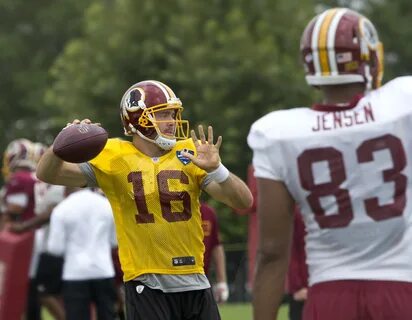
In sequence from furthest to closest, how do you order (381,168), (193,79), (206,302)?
(193,79) → (206,302) → (381,168)

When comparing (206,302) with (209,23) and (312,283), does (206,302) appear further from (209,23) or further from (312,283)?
(209,23)

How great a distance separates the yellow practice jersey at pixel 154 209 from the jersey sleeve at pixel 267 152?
2.15 metres

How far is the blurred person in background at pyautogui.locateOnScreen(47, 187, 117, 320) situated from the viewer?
10.3 metres

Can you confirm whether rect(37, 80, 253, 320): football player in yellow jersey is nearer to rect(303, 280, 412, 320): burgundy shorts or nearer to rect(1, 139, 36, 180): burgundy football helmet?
rect(303, 280, 412, 320): burgundy shorts

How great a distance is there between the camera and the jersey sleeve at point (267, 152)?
4.52 meters

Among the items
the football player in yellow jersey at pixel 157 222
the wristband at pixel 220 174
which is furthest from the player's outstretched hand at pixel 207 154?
the football player in yellow jersey at pixel 157 222

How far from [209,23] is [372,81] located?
931 inches

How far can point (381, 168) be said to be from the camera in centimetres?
446

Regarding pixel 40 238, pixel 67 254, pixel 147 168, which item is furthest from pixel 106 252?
pixel 147 168

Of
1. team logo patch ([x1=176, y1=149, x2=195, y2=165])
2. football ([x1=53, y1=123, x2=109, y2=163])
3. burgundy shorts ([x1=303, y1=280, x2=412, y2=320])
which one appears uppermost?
football ([x1=53, y1=123, x2=109, y2=163])

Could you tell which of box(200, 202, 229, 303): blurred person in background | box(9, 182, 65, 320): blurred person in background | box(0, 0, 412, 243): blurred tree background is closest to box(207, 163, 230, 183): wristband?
box(200, 202, 229, 303): blurred person in background

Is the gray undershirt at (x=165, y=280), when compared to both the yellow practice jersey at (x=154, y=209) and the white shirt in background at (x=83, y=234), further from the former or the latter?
the white shirt in background at (x=83, y=234)

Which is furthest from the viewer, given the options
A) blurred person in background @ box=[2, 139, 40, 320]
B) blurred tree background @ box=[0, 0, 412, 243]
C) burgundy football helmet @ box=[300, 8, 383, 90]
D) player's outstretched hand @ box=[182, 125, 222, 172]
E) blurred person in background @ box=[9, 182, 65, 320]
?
blurred tree background @ box=[0, 0, 412, 243]

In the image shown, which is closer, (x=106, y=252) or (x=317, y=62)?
(x=317, y=62)
